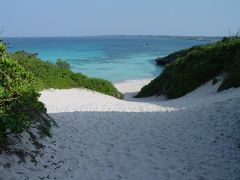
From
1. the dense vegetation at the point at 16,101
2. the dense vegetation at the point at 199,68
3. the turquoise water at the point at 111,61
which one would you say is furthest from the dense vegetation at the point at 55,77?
the dense vegetation at the point at 16,101

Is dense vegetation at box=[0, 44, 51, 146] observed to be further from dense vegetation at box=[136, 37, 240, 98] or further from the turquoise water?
dense vegetation at box=[136, 37, 240, 98]

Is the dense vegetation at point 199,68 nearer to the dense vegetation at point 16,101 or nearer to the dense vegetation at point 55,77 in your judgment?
the dense vegetation at point 55,77

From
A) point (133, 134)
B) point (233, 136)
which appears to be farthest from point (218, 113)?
point (133, 134)

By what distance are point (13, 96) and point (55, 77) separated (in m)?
15.1

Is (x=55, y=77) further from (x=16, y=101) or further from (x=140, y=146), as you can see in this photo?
(x=16, y=101)

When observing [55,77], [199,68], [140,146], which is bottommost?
[140,146]

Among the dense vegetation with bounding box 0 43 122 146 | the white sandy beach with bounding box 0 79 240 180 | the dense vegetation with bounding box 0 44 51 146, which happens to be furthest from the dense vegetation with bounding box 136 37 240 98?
the dense vegetation with bounding box 0 44 51 146

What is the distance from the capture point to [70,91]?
Result: 74.7 feet

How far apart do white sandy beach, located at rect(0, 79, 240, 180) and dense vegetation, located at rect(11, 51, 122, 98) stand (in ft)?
24.9

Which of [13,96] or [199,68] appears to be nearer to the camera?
[13,96]

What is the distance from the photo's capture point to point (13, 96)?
8086 millimetres

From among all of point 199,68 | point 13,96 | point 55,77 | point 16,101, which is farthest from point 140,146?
point 199,68

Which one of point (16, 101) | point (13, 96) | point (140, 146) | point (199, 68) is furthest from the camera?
point (199, 68)

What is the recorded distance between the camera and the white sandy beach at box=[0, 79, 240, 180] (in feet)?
27.3
